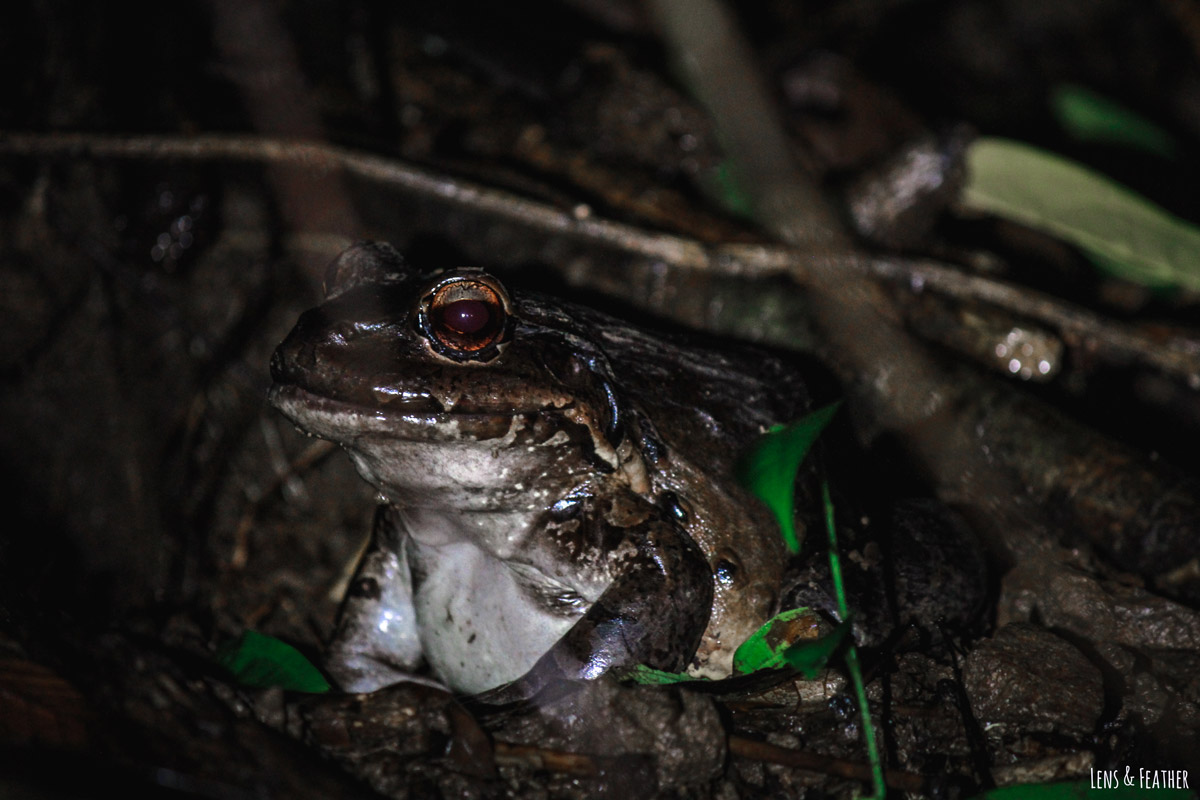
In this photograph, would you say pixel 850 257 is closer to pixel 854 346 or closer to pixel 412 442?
pixel 854 346

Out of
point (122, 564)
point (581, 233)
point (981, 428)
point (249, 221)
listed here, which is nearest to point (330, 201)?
point (249, 221)

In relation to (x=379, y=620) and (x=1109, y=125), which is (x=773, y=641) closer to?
(x=379, y=620)

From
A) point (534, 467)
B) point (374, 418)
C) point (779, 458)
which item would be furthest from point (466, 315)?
point (779, 458)

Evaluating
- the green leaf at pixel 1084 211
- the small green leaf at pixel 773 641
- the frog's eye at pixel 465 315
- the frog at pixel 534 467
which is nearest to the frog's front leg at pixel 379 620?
the frog at pixel 534 467

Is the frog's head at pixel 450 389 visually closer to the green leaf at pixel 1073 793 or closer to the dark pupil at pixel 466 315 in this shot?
the dark pupil at pixel 466 315

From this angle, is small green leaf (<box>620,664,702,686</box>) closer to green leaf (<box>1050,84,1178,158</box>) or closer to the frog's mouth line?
the frog's mouth line
